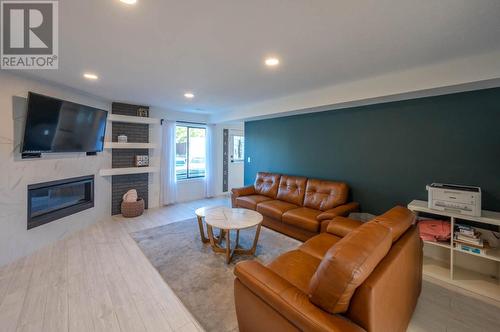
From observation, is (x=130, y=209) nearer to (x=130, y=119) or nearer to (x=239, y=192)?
(x=130, y=119)

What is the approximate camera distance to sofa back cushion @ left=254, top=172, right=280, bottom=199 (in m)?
4.26

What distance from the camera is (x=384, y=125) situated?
3070 millimetres

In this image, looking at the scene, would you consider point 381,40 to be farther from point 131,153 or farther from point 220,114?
point 131,153

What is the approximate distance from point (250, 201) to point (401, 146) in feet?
8.22

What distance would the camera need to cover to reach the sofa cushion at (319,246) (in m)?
2.03

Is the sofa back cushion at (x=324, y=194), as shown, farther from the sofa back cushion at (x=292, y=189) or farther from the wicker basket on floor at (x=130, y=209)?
the wicker basket on floor at (x=130, y=209)

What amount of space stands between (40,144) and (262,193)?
357cm

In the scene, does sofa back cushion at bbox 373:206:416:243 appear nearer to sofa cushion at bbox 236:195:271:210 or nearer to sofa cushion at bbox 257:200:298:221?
sofa cushion at bbox 257:200:298:221

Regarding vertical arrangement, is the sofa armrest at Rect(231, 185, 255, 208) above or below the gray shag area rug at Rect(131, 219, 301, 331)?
above

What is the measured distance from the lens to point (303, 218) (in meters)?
3.05

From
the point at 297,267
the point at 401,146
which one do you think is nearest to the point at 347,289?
the point at 297,267

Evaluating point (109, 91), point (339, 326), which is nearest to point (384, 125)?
point (339, 326)

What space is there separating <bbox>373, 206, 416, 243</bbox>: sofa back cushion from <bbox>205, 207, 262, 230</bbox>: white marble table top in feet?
4.87

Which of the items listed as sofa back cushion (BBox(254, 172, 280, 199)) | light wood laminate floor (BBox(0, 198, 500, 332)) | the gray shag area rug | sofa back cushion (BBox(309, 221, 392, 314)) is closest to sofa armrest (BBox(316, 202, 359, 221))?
the gray shag area rug
